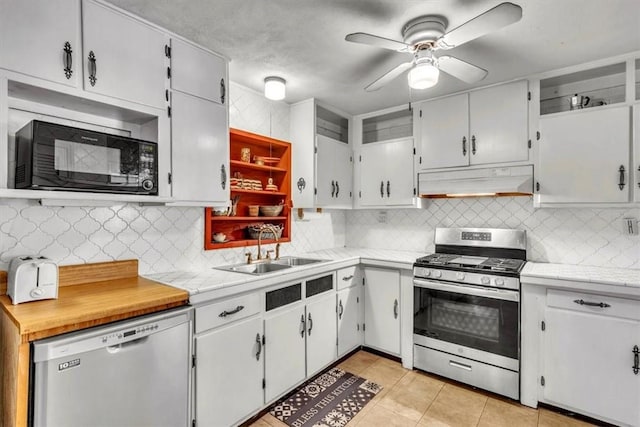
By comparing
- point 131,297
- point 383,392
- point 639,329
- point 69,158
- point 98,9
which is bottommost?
point 383,392

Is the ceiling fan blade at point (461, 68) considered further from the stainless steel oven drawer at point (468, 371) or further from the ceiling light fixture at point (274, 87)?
the stainless steel oven drawer at point (468, 371)

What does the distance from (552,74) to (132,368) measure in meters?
3.36

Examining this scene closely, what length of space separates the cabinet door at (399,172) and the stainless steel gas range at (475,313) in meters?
0.70

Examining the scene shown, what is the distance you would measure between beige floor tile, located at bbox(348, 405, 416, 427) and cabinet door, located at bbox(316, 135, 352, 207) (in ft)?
5.81

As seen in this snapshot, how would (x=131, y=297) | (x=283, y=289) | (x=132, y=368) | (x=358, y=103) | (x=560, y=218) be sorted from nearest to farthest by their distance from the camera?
(x=132, y=368), (x=131, y=297), (x=283, y=289), (x=560, y=218), (x=358, y=103)

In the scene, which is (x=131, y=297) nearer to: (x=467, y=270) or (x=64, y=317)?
(x=64, y=317)

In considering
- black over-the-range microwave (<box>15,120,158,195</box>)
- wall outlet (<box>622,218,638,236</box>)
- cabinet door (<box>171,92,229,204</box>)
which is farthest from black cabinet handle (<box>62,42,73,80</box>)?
wall outlet (<box>622,218,638,236</box>)

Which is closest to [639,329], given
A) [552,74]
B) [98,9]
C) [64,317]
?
[552,74]

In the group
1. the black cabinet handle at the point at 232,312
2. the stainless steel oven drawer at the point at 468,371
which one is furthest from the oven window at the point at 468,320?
the black cabinet handle at the point at 232,312

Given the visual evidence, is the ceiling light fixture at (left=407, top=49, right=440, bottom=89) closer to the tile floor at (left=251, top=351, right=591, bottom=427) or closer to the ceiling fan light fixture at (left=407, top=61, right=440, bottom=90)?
the ceiling fan light fixture at (left=407, top=61, right=440, bottom=90)

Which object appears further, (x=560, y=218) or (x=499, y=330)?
(x=560, y=218)

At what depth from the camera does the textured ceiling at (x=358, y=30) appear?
1697mm

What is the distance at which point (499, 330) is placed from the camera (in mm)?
2408

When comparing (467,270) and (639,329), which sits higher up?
(467,270)
